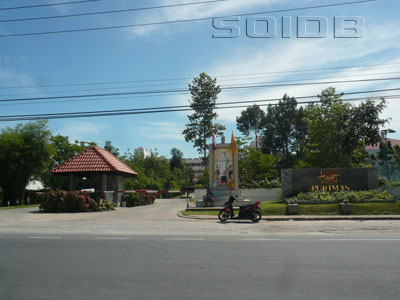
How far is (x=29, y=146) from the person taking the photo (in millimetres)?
30312

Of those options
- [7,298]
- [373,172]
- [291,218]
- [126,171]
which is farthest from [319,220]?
[126,171]

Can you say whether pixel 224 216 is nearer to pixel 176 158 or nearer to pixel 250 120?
pixel 250 120

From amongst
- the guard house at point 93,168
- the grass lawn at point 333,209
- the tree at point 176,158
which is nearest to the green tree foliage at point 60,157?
the guard house at point 93,168

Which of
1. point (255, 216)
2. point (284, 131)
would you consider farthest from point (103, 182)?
point (284, 131)

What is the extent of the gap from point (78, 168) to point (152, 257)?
19.9 metres

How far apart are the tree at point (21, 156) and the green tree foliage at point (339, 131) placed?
87.4ft

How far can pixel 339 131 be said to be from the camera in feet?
101

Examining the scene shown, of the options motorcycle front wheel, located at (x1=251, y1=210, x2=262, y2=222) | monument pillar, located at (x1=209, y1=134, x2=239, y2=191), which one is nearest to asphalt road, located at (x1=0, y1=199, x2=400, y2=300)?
motorcycle front wheel, located at (x1=251, y1=210, x2=262, y2=222)

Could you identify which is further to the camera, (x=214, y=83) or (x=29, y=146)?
(x=214, y=83)

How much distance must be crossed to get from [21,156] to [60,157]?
896 centimetres

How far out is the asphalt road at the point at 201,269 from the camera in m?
5.10

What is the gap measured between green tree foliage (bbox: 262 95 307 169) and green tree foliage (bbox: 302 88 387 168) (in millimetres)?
21523

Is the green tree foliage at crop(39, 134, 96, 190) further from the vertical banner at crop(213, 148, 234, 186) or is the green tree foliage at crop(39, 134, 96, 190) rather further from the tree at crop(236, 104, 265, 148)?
the tree at crop(236, 104, 265, 148)

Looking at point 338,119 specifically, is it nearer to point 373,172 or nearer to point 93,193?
point 373,172
